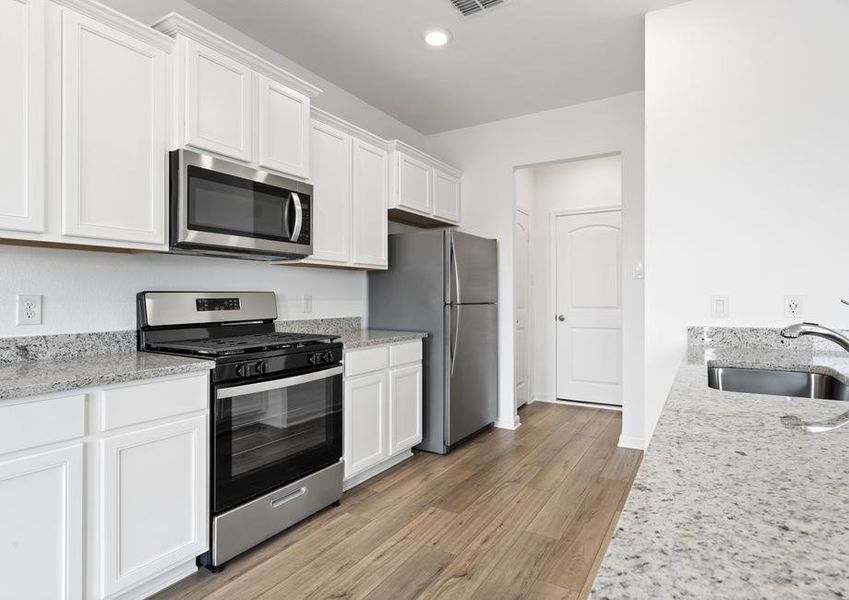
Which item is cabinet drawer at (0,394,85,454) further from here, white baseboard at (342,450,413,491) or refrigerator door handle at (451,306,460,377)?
refrigerator door handle at (451,306,460,377)

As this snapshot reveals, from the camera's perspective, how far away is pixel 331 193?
3031 millimetres

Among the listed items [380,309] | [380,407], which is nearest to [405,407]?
[380,407]

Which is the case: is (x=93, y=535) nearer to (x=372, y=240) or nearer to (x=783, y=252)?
(x=372, y=240)

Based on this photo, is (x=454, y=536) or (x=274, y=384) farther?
(x=454, y=536)

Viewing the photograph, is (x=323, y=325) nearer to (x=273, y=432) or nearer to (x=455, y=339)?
(x=455, y=339)

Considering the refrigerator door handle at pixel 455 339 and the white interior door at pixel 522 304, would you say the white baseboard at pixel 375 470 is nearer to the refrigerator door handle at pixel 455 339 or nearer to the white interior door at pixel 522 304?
the refrigerator door handle at pixel 455 339

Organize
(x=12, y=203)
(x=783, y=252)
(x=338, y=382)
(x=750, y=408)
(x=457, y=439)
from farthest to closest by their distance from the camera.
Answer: (x=457, y=439) → (x=338, y=382) → (x=783, y=252) → (x=12, y=203) → (x=750, y=408)

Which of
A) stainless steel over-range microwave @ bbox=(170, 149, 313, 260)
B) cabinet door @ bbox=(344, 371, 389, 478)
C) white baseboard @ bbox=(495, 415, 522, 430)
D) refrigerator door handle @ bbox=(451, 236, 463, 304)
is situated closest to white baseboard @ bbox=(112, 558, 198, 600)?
cabinet door @ bbox=(344, 371, 389, 478)

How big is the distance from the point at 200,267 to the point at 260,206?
18.7 inches

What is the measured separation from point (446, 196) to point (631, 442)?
8.06ft

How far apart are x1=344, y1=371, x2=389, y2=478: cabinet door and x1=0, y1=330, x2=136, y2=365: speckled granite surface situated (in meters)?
1.13

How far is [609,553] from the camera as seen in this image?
499mm

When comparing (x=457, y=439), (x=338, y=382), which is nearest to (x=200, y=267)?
(x=338, y=382)

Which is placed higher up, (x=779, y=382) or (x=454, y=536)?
(x=779, y=382)
